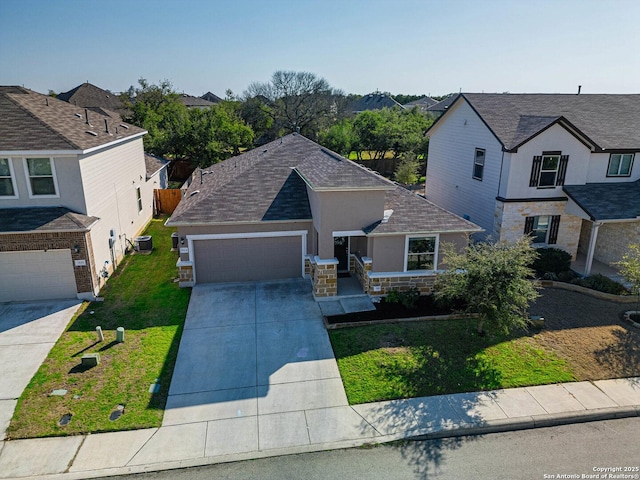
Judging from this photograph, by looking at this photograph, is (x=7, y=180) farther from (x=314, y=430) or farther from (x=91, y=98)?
(x=91, y=98)

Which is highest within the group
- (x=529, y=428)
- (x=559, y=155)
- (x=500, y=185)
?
(x=559, y=155)

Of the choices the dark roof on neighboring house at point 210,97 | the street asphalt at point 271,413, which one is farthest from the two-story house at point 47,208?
the dark roof on neighboring house at point 210,97

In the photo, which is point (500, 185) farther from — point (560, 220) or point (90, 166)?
point (90, 166)

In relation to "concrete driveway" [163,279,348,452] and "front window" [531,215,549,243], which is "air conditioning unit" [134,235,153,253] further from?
"front window" [531,215,549,243]

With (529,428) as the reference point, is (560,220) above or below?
above

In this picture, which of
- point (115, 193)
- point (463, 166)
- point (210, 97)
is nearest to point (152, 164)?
point (115, 193)

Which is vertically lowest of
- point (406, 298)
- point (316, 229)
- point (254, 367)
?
point (254, 367)

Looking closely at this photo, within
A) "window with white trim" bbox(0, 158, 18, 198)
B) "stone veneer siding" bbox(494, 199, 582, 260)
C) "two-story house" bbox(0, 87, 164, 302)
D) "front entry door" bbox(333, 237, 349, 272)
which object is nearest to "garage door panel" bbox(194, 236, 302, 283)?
"front entry door" bbox(333, 237, 349, 272)

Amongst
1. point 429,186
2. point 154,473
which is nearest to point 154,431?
point 154,473
